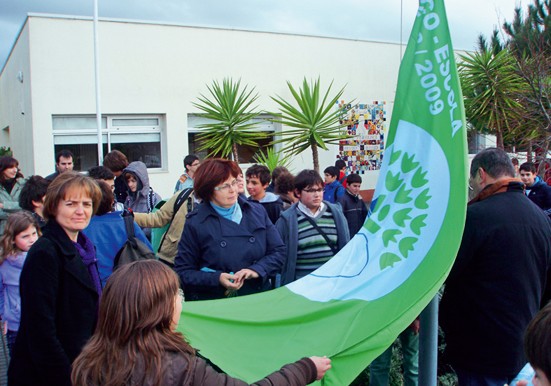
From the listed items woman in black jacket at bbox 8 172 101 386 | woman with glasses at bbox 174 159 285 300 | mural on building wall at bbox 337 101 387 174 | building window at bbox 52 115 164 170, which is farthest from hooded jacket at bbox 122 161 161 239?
mural on building wall at bbox 337 101 387 174

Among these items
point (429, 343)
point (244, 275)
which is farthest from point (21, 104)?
point (429, 343)

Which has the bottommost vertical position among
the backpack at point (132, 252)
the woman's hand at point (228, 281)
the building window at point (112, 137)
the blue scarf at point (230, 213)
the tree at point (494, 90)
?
the woman's hand at point (228, 281)

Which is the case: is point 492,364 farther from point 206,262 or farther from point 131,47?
point 131,47

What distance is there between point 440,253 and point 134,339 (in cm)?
157

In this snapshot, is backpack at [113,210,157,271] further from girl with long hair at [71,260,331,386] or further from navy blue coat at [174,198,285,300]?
girl with long hair at [71,260,331,386]

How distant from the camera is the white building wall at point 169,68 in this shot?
40.1 ft

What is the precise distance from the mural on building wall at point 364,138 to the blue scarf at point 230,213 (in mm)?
12452

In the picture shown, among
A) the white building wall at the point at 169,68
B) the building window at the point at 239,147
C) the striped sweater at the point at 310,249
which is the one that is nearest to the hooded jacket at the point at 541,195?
the striped sweater at the point at 310,249

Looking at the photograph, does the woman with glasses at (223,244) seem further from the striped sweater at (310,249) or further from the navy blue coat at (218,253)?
the striped sweater at (310,249)

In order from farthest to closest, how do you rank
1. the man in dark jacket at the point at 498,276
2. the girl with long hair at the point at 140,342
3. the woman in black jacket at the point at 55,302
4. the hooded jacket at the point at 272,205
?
the hooded jacket at the point at 272,205
the man in dark jacket at the point at 498,276
the woman in black jacket at the point at 55,302
the girl with long hair at the point at 140,342

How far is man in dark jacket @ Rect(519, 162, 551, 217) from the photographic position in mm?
7254

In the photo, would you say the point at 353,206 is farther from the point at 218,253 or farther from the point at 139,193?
the point at 218,253

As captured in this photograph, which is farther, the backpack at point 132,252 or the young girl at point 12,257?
the young girl at point 12,257

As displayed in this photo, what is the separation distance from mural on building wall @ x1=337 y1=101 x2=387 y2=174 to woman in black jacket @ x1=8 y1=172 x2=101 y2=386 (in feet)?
44.7
